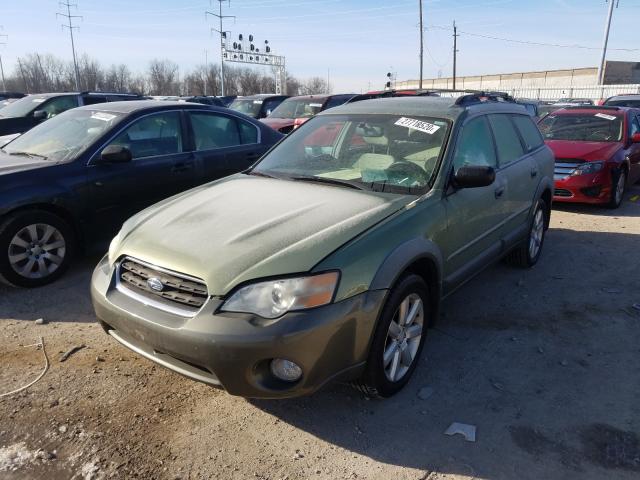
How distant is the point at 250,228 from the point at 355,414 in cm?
122

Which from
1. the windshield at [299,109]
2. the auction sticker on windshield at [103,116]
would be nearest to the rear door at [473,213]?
the auction sticker on windshield at [103,116]

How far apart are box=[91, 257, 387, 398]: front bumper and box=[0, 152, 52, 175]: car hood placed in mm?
2636

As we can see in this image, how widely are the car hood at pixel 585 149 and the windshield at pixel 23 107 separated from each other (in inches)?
412

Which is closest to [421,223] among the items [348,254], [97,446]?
[348,254]

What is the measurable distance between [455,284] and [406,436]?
1260mm

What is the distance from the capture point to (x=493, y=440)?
8.81ft

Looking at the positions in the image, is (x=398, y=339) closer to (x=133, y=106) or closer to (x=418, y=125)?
(x=418, y=125)

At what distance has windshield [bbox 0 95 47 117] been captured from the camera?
10.9m

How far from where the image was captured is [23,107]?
11.1 m

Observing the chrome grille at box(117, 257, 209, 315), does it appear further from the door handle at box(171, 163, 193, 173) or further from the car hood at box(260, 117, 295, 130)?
the car hood at box(260, 117, 295, 130)

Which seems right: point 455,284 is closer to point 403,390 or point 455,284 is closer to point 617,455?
point 403,390

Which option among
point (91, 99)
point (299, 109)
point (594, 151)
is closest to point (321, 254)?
point (594, 151)

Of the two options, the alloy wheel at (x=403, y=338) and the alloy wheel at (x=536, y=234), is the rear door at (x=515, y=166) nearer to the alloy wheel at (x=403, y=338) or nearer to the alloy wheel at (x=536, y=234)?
the alloy wheel at (x=536, y=234)

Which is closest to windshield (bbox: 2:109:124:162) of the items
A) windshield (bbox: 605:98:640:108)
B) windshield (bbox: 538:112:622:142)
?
windshield (bbox: 538:112:622:142)
